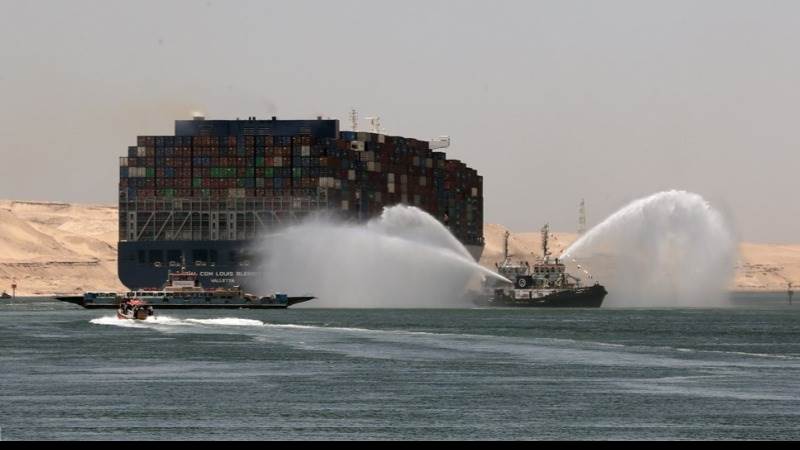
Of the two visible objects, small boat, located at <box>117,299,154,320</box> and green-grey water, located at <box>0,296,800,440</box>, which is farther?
small boat, located at <box>117,299,154,320</box>

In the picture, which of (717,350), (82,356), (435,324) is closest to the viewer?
(82,356)

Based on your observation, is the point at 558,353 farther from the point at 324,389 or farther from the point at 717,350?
the point at 324,389

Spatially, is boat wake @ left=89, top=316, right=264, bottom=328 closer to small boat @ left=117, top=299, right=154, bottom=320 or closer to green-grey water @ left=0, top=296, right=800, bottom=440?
small boat @ left=117, top=299, right=154, bottom=320

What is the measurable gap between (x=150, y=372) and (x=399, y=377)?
14849 mm

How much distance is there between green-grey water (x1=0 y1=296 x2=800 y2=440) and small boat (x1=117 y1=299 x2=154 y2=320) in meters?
24.9

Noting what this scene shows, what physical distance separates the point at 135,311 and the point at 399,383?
9659cm

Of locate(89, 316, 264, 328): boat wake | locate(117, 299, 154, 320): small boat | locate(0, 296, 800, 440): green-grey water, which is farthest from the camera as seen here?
locate(117, 299, 154, 320): small boat

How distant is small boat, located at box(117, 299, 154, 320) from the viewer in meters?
180

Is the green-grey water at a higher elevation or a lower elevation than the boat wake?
lower

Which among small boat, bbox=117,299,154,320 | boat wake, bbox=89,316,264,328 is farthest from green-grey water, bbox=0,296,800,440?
small boat, bbox=117,299,154,320

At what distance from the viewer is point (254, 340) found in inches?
5226

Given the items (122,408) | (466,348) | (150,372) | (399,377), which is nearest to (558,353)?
(466,348)

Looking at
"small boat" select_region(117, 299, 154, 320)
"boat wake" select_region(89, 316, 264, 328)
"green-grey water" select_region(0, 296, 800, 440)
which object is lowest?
"green-grey water" select_region(0, 296, 800, 440)

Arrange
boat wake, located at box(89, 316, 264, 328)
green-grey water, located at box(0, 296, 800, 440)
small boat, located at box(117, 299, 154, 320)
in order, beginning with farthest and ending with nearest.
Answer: small boat, located at box(117, 299, 154, 320) → boat wake, located at box(89, 316, 264, 328) → green-grey water, located at box(0, 296, 800, 440)
